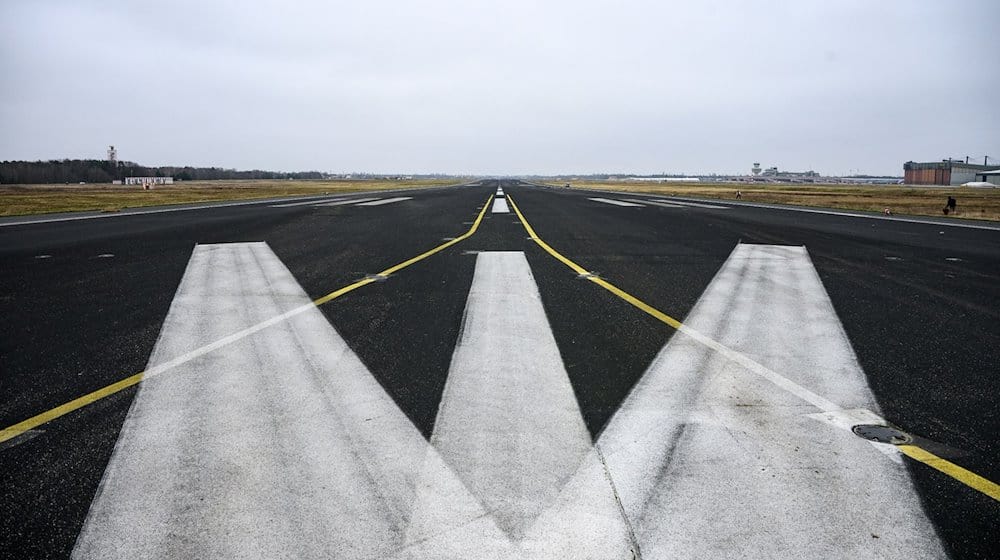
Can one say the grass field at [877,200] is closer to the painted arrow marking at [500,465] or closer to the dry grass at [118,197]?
the painted arrow marking at [500,465]

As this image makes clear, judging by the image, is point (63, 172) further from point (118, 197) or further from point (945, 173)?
point (945, 173)

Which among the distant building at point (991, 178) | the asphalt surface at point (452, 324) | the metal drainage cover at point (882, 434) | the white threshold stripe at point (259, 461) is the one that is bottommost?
the white threshold stripe at point (259, 461)

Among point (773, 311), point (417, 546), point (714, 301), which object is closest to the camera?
point (417, 546)

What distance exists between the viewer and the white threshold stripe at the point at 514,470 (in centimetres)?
236

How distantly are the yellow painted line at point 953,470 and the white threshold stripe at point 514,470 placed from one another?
66.2 inches

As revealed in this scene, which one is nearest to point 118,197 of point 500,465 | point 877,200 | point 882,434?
point 500,465

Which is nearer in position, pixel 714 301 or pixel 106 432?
pixel 106 432

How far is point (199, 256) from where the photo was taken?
9742 mm

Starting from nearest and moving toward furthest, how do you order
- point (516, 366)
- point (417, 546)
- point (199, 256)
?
point (417, 546)
point (516, 366)
point (199, 256)

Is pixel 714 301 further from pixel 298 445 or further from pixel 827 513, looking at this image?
pixel 298 445

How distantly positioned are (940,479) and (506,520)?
2.12 meters

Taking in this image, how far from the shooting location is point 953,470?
2855 mm

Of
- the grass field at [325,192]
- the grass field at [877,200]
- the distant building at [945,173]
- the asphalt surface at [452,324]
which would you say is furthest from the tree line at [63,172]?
the distant building at [945,173]

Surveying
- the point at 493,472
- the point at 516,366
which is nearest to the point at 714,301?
the point at 516,366
